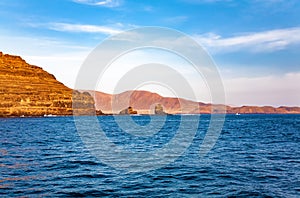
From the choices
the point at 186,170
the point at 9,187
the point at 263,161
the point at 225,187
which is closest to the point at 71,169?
the point at 9,187

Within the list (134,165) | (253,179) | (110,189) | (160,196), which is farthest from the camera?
(134,165)

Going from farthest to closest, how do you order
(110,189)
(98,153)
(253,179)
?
(98,153) < (253,179) < (110,189)

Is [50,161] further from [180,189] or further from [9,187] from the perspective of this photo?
[180,189]

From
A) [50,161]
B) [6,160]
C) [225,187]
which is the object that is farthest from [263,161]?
[6,160]

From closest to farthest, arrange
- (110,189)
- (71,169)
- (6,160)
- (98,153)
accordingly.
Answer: (110,189)
(71,169)
(6,160)
(98,153)

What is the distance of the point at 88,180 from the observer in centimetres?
2753

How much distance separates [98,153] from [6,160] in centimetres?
1261

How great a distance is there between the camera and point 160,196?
22.7m

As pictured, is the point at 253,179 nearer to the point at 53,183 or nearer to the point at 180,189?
the point at 180,189

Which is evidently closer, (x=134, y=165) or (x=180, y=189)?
(x=180, y=189)

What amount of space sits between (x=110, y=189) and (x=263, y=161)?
2249cm

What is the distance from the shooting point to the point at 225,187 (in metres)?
25.6

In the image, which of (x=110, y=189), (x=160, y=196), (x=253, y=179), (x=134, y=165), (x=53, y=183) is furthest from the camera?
(x=134, y=165)

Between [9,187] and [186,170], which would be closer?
[9,187]
